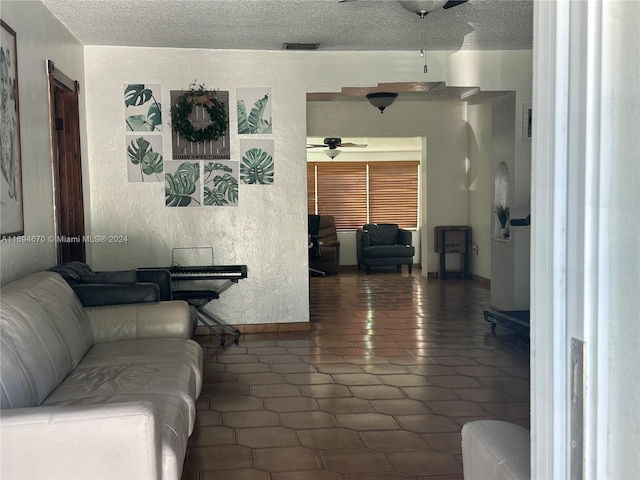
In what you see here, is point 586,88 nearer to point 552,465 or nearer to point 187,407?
point 552,465

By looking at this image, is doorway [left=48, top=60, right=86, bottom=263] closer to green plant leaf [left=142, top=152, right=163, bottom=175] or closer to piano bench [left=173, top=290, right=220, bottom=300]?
green plant leaf [left=142, top=152, right=163, bottom=175]

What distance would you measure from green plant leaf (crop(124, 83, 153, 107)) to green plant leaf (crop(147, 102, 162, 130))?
0.09 m

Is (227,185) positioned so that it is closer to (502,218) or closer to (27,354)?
(502,218)

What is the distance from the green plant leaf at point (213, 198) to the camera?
6527mm

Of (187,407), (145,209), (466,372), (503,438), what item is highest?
(145,209)

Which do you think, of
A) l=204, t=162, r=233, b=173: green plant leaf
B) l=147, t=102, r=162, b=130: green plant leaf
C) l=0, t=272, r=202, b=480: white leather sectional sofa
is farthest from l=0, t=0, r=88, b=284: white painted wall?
l=204, t=162, r=233, b=173: green plant leaf

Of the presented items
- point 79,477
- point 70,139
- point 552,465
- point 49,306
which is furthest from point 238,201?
point 552,465

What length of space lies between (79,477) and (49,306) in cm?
147

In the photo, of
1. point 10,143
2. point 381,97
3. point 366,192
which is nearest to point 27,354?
point 10,143

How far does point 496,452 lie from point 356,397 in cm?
272

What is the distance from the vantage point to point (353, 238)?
514 inches

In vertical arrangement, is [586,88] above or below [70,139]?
below

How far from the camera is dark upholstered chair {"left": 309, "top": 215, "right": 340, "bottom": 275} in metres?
11.7

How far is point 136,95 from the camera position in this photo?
6344mm
